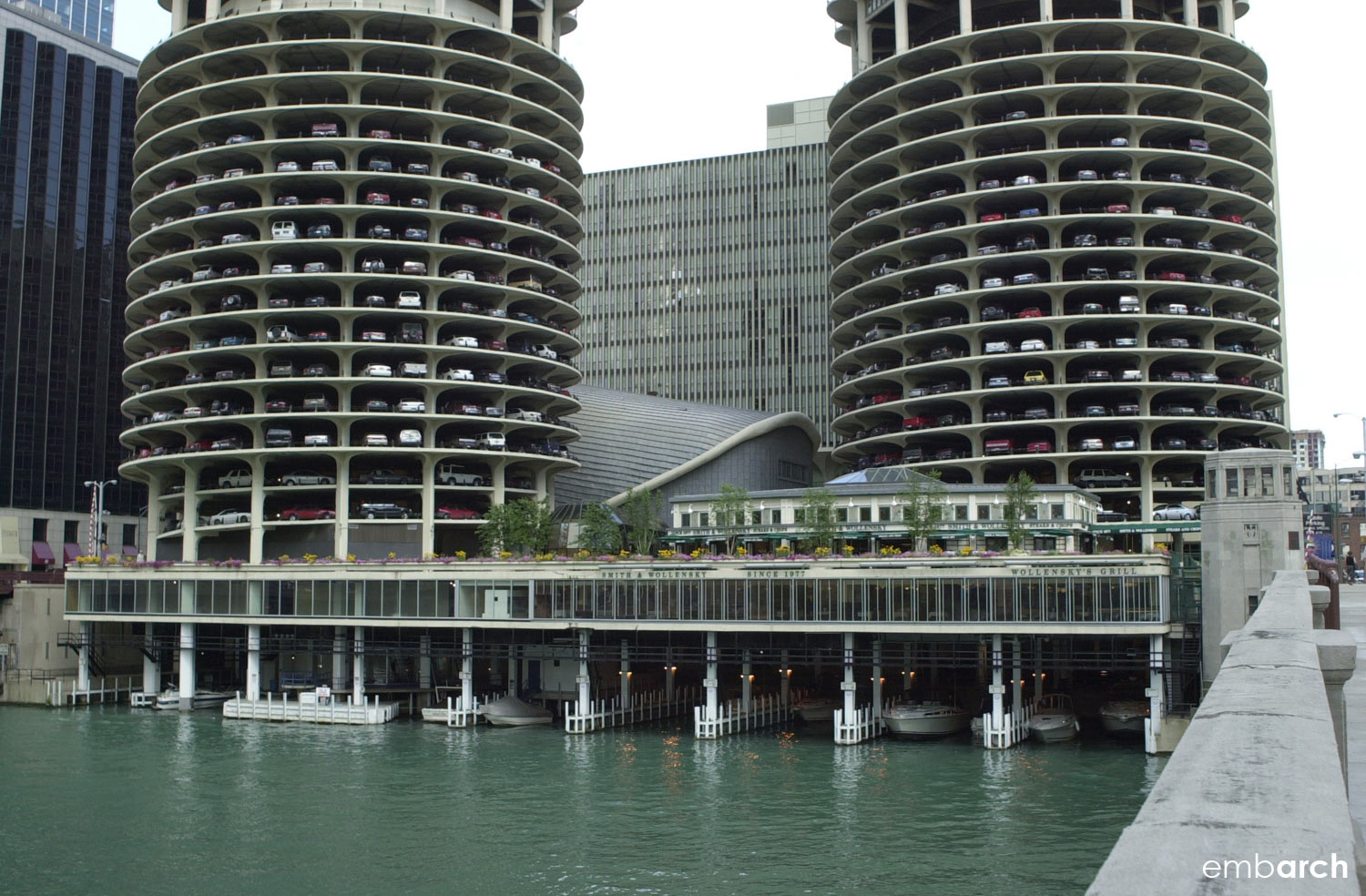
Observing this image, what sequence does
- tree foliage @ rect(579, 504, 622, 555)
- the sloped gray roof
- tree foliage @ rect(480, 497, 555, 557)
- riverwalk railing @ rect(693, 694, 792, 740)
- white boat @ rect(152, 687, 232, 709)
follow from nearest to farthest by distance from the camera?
riverwalk railing @ rect(693, 694, 792, 740) < white boat @ rect(152, 687, 232, 709) < tree foliage @ rect(579, 504, 622, 555) < tree foliage @ rect(480, 497, 555, 557) < the sloped gray roof

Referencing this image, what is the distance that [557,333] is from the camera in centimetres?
13975

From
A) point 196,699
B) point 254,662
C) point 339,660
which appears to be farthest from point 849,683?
point 196,699

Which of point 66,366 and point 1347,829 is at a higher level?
point 66,366

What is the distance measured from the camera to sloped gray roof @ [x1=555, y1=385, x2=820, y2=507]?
Result: 155000 millimetres

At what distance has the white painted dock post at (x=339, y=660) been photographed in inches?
4242

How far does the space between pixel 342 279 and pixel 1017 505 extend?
215ft

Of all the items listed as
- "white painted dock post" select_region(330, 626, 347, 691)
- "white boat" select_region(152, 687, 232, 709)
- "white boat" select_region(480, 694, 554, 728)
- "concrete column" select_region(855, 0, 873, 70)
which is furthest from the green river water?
"concrete column" select_region(855, 0, 873, 70)

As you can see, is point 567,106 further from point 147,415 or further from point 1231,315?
point 1231,315

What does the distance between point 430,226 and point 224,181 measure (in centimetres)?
1994

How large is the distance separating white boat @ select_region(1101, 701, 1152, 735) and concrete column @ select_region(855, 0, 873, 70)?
90594 mm

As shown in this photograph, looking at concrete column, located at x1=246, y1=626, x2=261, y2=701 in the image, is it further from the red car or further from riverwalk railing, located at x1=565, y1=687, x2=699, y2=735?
riverwalk railing, located at x1=565, y1=687, x2=699, y2=735

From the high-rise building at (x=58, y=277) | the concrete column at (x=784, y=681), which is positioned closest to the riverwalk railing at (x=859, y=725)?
the concrete column at (x=784, y=681)

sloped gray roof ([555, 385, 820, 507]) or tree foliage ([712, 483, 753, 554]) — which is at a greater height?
sloped gray roof ([555, 385, 820, 507])

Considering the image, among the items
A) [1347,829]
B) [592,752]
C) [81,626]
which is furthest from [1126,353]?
[1347,829]
